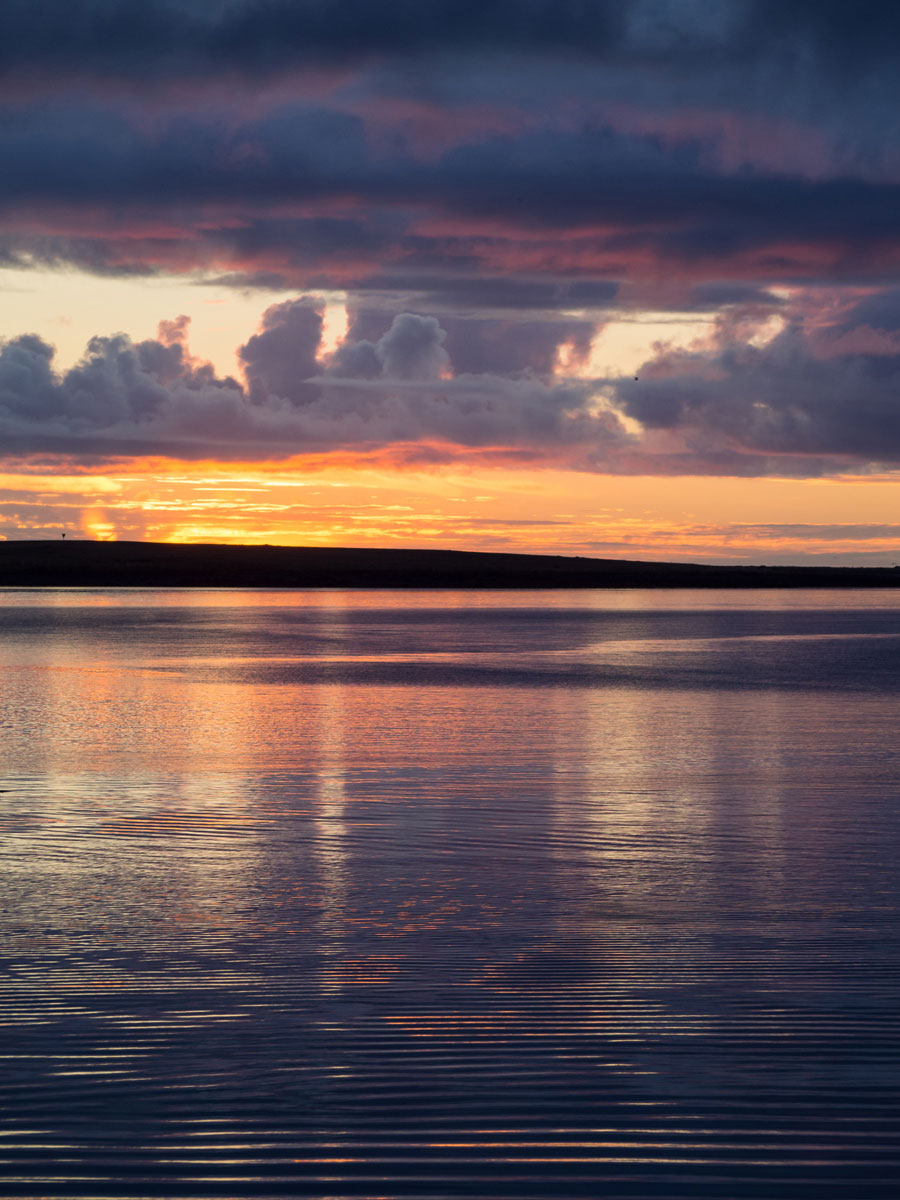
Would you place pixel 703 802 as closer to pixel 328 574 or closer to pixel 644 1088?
pixel 644 1088

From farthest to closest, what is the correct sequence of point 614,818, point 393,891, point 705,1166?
point 614,818
point 393,891
point 705,1166

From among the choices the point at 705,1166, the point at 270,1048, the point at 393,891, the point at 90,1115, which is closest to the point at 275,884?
the point at 393,891

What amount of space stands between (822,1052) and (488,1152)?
2158 mm

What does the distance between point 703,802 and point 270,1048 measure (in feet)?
31.4

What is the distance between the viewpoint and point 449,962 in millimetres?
8742

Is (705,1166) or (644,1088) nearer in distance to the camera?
(705,1166)

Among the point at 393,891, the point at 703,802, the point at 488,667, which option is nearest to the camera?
the point at 393,891

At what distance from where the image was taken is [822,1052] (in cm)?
689

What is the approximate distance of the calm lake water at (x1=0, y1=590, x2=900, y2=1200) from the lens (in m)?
5.81

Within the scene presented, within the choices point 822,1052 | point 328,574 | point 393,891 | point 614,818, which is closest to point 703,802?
point 614,818

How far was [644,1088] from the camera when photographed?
21.1 ft

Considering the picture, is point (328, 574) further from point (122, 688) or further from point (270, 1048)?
point (270, 1048)

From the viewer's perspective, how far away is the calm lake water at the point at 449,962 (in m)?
5.81

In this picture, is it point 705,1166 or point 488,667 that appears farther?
point 488,667
